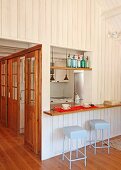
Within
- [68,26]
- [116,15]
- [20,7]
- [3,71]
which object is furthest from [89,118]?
[3,71]

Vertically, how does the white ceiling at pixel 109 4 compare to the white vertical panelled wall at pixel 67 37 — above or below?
above

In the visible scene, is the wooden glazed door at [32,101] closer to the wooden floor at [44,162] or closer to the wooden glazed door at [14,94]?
the wooden floor at [44,162]

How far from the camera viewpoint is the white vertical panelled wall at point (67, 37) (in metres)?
2.97

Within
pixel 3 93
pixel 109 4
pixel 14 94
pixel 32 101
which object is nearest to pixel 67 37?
pixel 109 4

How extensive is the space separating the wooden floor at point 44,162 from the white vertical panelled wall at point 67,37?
0.25 metres

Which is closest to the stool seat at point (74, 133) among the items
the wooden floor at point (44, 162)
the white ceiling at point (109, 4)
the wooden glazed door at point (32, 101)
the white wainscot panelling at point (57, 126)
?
the white wainscot panelling at point (57, 126)

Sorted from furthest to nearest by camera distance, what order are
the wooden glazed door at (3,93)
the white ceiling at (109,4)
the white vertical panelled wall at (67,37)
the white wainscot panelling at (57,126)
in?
the wooden glazed door at (3,93), the white ceiling at (109,4), the white wainscot panelling at (57,126), the white vertical panelled wall at (67,37)

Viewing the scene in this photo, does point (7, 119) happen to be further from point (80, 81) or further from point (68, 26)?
point (68, 26)

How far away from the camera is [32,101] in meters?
3.58

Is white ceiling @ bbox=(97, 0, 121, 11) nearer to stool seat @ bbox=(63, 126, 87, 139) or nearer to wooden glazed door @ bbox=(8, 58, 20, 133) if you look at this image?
wooden glazed door @ bbox=(8, 58, 20, 133)

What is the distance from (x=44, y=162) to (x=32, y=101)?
1179mm

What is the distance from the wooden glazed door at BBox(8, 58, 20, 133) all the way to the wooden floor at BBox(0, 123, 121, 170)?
3.66 ft

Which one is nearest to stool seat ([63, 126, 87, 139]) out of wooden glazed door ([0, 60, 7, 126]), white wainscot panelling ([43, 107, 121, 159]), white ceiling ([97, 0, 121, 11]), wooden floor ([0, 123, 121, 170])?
white wainscot panelling ([43, 107, 121, 159])

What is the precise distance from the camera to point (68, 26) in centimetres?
357
